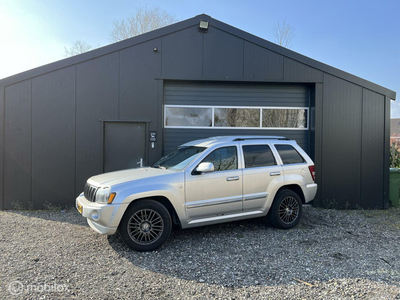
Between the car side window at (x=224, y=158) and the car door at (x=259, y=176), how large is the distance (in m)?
0.22

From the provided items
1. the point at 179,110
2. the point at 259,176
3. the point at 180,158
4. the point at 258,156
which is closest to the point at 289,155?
the point at 258,156

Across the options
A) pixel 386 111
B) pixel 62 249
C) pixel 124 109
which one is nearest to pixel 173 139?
pixel 124 109

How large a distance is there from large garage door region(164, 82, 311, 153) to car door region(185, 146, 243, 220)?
2.97 m

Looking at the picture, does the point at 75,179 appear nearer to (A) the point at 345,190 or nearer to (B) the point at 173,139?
(B) the point at 173,139

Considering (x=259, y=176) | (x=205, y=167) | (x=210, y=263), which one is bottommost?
(x=210, y=263)

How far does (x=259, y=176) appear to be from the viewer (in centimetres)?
533

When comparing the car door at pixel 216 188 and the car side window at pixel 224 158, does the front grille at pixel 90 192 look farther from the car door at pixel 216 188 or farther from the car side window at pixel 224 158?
the car side window at pixel 224 158

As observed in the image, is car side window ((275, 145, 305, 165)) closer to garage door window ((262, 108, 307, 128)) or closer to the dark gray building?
the dark gray building

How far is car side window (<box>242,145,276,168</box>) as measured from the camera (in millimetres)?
5379

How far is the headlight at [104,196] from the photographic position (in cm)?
428

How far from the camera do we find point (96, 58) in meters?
7.57

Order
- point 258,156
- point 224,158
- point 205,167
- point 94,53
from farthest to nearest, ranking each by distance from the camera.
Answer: point 94,53 < point 258,156 < point 224,158 < point 205,167

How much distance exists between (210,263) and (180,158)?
206cm

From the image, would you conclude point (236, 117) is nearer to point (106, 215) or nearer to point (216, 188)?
point (216, 188)
